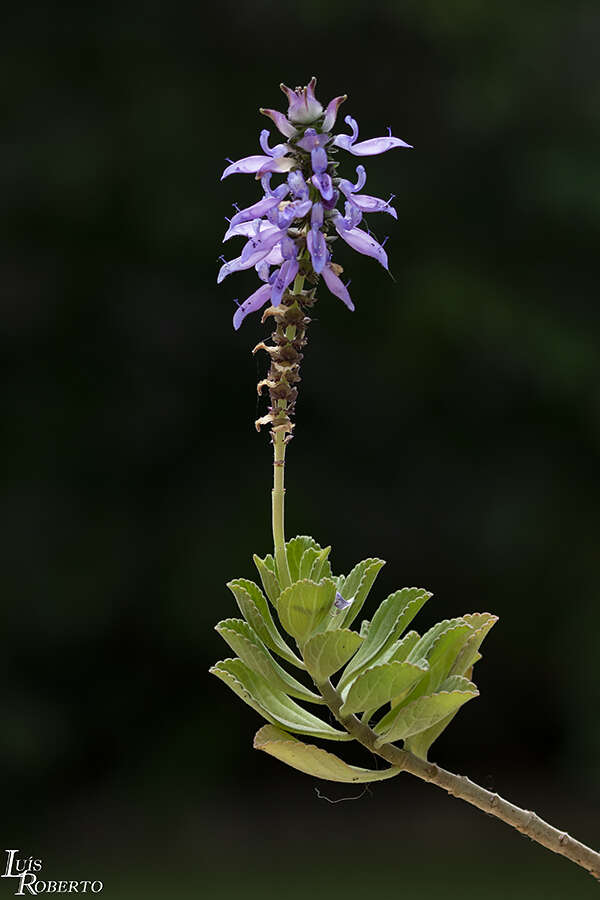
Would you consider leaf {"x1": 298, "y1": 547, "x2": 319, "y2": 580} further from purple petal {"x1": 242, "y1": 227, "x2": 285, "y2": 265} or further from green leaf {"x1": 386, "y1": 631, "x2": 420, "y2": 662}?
purple petal {"x1": 242, "y1": 227, "x2": 285, "y2": 265}

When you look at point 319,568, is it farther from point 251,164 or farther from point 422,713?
point 251,164

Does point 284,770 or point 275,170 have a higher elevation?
point 284,770

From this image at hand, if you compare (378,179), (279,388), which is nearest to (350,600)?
(279,388)

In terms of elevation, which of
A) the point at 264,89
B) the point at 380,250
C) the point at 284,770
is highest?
the point at 264,89

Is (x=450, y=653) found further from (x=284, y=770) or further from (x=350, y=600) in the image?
(x=284, y=770)

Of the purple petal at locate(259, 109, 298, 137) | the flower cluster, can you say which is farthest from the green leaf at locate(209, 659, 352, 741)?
the purple petal at locate(259, 109, 298, 137)

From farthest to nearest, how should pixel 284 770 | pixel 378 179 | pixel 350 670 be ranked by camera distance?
pixel 284 770
pixel 378 179
pixel 350 670

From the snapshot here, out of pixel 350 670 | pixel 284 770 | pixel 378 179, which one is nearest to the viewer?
pixel 350 670
